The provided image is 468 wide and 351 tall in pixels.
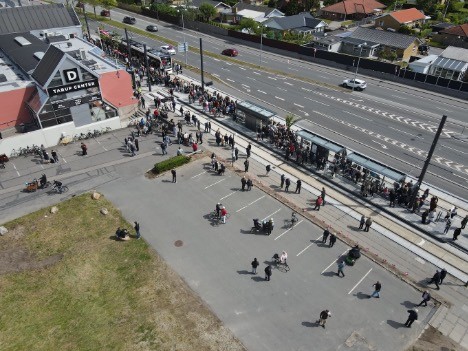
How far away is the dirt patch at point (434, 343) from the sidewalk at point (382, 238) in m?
0.41

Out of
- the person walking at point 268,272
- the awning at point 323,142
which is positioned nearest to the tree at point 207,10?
the awning at point 323,142

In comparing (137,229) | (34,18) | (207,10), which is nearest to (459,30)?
(207,10)

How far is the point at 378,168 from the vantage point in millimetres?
31672

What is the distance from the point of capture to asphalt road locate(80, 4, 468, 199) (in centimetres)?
3831

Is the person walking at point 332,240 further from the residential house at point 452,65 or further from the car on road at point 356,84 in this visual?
the residential house at point 452,65

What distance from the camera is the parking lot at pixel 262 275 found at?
20.6m

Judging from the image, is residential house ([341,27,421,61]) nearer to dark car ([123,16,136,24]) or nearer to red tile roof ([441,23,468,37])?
red tile roof ([441,23,468,37])

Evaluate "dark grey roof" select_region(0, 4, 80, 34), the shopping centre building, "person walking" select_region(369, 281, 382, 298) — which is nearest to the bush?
the shopping centre building

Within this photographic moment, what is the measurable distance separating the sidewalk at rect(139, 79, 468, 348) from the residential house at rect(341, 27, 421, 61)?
46613 millimetres

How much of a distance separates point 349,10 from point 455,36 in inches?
1198

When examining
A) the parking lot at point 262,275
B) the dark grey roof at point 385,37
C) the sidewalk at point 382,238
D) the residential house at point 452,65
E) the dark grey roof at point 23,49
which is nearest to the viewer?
the parking lot at point 262,275

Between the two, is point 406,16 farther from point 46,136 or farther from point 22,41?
point 46,136

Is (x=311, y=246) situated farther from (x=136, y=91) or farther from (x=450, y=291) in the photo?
(x=136, y=91)

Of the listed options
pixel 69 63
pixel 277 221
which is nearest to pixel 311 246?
pixel 277 221
